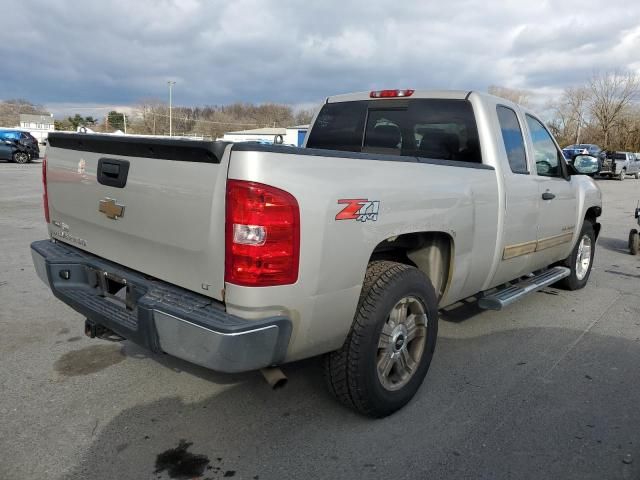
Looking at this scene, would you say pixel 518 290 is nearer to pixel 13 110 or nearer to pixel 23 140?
pixel 23 140

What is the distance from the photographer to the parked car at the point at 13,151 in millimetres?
26750

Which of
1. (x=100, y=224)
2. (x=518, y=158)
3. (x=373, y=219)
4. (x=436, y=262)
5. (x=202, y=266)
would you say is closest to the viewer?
(x=202, y=266)

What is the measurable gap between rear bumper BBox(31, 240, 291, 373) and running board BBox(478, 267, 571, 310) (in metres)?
2.14

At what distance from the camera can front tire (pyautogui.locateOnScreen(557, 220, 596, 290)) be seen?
5.82 m

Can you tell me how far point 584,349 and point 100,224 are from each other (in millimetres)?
3906

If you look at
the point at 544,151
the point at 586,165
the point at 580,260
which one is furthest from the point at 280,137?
the point at 580,260

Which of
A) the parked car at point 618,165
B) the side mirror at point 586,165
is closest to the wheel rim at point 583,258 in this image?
the side mirror at point 586,165

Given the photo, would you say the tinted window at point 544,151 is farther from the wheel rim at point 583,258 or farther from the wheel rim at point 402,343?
the wheel rim at point 402,343

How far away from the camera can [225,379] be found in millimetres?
3549

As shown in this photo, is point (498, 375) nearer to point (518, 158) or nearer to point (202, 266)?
point (518, 158)

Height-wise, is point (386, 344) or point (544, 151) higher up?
point (544, 151)

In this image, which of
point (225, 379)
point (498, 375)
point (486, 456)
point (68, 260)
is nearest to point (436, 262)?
point (498, 375)

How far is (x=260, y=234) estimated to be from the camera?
2.26m

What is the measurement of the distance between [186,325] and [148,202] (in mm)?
749
